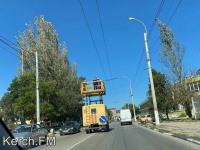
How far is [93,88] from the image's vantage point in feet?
116

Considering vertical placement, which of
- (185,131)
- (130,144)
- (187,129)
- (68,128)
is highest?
(68,128)

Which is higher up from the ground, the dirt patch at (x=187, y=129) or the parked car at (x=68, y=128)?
the parked car at (x=68, y=128)

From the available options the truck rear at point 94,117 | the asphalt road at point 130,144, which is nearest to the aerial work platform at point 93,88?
the truck rear at point 94,117

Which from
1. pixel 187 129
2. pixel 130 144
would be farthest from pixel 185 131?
pixel 130 144

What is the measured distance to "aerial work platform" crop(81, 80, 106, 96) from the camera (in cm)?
3478

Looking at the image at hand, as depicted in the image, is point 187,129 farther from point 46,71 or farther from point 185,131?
point 46,71

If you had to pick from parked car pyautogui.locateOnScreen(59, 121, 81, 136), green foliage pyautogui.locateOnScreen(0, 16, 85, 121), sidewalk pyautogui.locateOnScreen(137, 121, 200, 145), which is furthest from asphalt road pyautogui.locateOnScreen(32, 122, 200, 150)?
green foliage pyautogui.locateOnScreen(0, 16, 85, 121)

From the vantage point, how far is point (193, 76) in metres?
56.0

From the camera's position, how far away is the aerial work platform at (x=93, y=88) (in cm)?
3478

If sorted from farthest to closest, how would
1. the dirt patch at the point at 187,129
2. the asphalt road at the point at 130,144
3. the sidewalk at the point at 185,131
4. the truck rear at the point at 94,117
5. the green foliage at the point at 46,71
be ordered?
1. the green foliage at the point at 46,71
2. the truck rear at the point at 94,117
3. the dirt patch at the point at 187,129
4. the sidewalk at the point at 185,131
5. the asphalt road at the point at 130,144

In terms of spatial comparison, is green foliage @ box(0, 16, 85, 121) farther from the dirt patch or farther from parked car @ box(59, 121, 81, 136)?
the dirt patch

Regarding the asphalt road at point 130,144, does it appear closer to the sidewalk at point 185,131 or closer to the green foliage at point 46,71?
the sidewalk at point 185,131

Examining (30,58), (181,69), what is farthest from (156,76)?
(30,58)

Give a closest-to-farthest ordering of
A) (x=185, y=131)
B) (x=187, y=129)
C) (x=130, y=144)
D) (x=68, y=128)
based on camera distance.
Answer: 1. (x=130, y=144)
2. (x=185, y=131)
3. (x=187, y=129)
4. (x=68, y=128)
